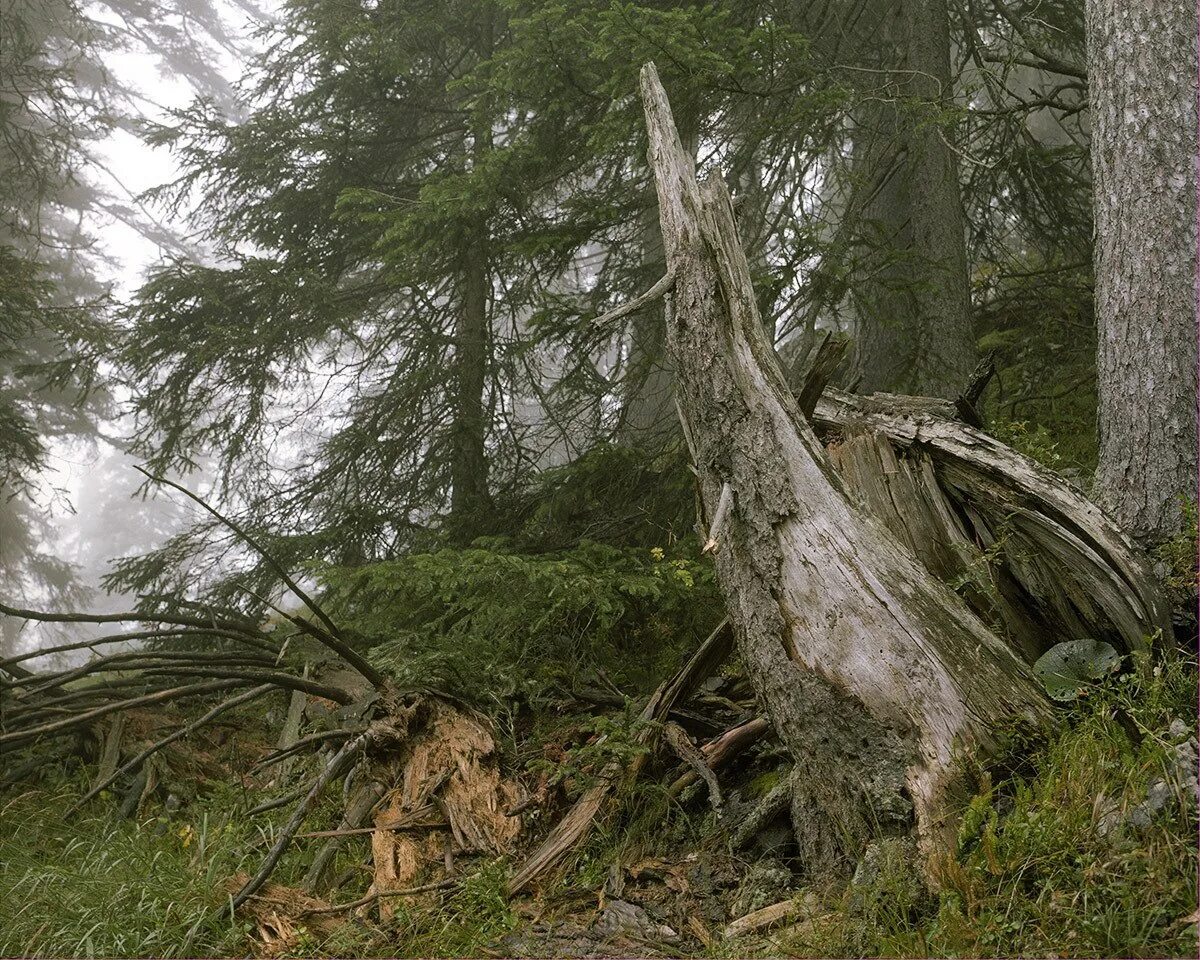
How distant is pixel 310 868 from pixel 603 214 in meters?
4.49

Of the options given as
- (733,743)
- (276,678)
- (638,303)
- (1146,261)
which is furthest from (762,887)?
(1146,261)

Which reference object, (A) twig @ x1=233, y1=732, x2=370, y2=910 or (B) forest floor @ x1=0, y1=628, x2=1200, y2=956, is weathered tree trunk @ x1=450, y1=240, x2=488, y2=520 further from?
(A) twig @ x1=233, y1=732, x2=370, y2=910

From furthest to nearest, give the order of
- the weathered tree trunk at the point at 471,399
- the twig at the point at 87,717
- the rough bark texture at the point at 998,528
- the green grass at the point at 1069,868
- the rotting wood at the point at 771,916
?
the weathered tree trunk at the point at 471,399
the twig at the point at 87,717
the rough bark texture at the point at 998,528
the rotting wood at the point at 771,916
the green grass at the point at 1069,868

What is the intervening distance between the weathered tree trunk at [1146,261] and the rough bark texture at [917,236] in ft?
4.84

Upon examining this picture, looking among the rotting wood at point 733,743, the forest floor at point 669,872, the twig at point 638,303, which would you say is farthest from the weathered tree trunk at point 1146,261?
the twig at point 638,303

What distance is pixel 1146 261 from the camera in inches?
141

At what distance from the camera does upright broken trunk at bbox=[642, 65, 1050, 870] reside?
2.96 meters

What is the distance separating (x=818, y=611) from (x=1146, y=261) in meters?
2.14

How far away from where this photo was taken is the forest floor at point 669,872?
2393 millimetres

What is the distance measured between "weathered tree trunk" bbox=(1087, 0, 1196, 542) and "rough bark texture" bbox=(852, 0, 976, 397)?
1.47 metres

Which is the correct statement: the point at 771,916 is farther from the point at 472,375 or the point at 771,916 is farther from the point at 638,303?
the point at 472,375

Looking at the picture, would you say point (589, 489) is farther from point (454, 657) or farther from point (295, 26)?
point (295, 26)

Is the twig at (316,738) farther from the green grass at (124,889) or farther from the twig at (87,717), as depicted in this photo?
the twig at (87,717)

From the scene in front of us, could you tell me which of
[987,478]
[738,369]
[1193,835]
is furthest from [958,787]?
[738,369]
